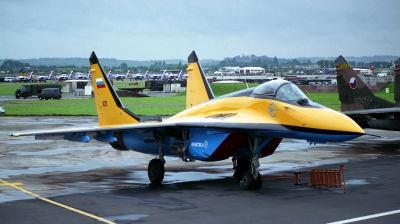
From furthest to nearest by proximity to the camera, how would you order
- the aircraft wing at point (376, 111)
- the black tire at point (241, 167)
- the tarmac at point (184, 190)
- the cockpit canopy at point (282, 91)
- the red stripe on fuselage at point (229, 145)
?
1. the aircraft wing at point (376, 111)
2. the black tire at point (241, 167)
3. the red stripe on fuselage at point (229, 145)
4. the cockpit canopy at point (282, 91)
5. the tarmac at point (184, 190)

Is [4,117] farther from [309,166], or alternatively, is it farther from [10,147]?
[309,166]

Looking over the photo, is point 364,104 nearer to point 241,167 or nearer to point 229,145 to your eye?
point 241,167

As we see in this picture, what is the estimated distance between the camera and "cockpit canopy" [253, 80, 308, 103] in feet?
53.3

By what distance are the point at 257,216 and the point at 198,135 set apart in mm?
4927

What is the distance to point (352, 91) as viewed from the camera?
2969 cm

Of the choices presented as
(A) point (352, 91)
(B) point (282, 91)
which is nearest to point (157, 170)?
(B) point (282, 91)

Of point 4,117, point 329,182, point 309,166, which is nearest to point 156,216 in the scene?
point 329,182

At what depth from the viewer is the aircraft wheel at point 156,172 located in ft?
59.9

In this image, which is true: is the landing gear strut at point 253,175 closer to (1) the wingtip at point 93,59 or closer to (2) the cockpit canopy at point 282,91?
(2) the cockpit canopy at point 282,91

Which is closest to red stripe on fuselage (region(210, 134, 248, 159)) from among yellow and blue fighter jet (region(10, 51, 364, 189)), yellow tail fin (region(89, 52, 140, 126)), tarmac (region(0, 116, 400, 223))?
yellow and blue fighter jet (region(10, 51, 364, 189))

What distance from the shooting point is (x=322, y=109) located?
51.7 feet

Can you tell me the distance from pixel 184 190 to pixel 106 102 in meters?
5.19

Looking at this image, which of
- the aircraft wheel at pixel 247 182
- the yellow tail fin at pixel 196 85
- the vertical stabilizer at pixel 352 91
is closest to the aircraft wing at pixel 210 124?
the aircraft wheel at pixel 247 182

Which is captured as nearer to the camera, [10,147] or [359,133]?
[359,133]
